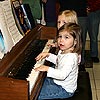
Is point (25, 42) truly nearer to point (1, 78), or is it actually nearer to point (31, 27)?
point (31, 27)

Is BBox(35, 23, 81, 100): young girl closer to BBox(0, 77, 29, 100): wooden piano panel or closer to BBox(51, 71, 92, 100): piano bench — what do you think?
BBox(51, 71, 92, 100): piano bench

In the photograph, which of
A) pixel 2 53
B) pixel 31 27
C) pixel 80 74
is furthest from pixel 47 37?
pixel 2 53

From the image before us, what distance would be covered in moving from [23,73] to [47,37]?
1090 mm

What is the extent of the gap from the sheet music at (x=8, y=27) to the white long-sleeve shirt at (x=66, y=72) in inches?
12.9

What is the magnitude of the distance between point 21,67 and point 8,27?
0.32 m

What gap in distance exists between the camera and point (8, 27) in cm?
175

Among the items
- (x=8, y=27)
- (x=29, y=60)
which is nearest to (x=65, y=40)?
(x=29, y=60)

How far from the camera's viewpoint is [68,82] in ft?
5.79

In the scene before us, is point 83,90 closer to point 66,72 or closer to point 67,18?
point 66,72

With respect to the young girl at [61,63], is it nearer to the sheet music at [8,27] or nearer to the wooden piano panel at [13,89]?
the sheet music at [8,27]

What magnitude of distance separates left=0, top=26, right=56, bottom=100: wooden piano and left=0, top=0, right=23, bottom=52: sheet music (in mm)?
38

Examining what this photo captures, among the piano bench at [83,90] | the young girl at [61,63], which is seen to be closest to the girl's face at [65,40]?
the young girl at [61,63]

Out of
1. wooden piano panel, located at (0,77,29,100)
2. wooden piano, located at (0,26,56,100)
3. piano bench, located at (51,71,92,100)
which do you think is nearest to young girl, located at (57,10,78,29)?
wooden piano, located at (0,26,56,100)

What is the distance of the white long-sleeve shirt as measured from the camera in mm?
1640
